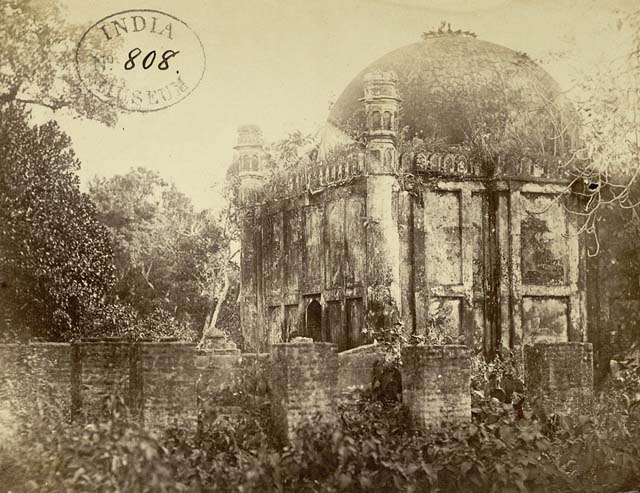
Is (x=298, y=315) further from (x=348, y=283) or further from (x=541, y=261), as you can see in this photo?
(x=541, y=261)

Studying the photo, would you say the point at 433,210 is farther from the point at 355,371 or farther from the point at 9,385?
the point at 9,385

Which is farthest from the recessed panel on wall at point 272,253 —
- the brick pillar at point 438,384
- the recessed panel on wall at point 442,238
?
the brick pillar at point 438,384

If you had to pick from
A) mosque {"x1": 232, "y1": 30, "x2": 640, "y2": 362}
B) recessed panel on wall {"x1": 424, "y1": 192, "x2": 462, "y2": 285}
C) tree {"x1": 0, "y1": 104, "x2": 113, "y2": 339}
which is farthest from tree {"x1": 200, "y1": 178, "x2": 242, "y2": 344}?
recessed panel on wall {"x1": 424, "y1": 192, "x2": 462, "y2": 285}

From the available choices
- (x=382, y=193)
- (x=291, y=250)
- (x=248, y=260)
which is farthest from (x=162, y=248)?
(x=382, y=193)

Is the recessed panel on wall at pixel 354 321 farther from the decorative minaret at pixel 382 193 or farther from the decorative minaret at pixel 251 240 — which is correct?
the decorative minaret at pixel 251 240

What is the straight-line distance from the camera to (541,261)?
1299 centimetres

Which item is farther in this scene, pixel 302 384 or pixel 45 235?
pixel 45 235

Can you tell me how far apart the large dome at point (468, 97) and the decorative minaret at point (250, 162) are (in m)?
0.99

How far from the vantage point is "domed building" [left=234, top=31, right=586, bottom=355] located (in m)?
12.4

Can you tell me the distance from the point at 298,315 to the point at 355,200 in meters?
1.98

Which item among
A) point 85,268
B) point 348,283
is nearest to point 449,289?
point 348,283

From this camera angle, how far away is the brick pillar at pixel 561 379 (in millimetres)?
10055

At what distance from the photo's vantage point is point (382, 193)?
12375 millimetres

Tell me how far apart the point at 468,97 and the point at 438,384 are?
5.71 meters
